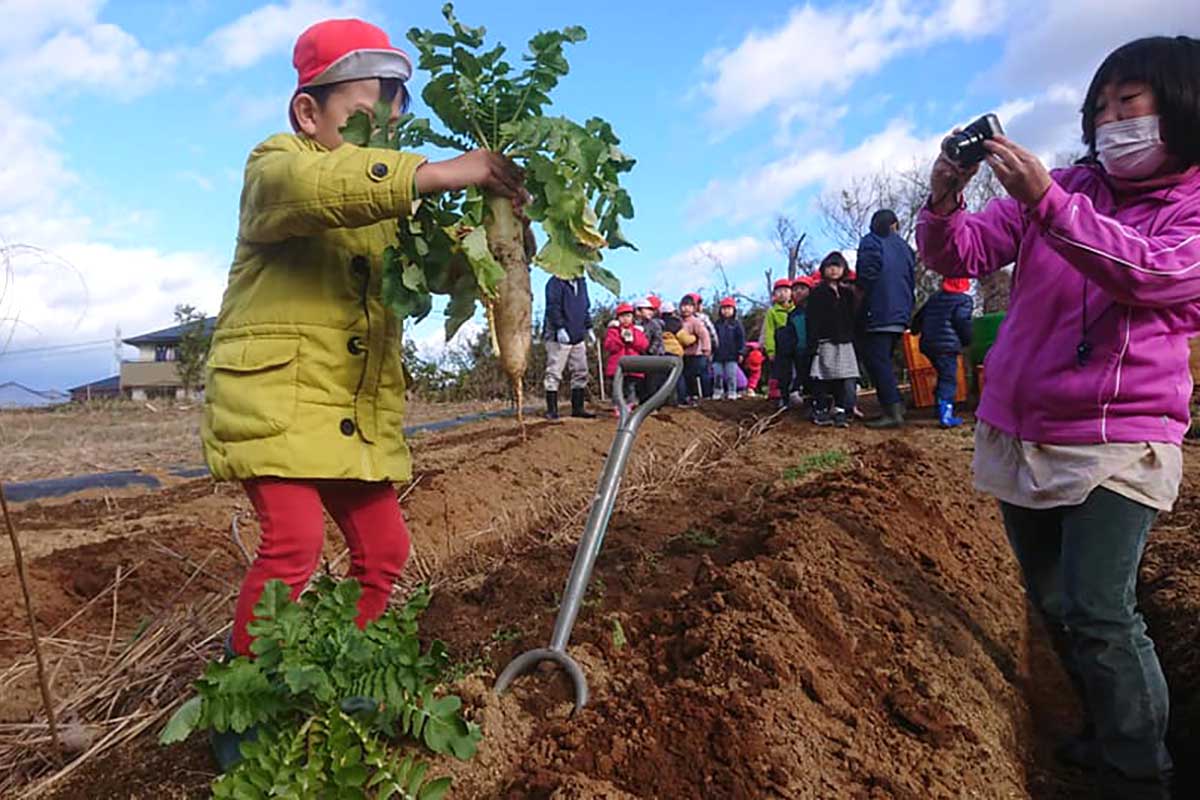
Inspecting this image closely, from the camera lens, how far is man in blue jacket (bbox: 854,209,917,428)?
8.26 m

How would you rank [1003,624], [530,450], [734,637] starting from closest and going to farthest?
[734,637]
[1003,624]
[530,450]

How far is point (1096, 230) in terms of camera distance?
6.43 ft

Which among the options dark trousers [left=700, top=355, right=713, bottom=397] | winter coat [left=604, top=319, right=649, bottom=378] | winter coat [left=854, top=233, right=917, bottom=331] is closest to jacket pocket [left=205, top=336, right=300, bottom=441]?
winter coat [left=854, top=233, right=917, bottom=331]

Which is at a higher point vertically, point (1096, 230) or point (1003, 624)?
point (1096, 230)

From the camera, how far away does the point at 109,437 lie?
533 inches

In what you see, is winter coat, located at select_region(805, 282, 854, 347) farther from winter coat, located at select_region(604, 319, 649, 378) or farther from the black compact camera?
the black compact camera

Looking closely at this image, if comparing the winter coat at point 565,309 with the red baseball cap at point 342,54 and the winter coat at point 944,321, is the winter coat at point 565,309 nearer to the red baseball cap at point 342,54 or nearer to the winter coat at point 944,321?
the winter coat at point 944,321

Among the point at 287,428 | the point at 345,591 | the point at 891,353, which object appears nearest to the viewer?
the point at 345,591

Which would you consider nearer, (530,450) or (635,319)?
(530,450)

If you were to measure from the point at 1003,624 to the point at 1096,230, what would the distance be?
1832 millimetres

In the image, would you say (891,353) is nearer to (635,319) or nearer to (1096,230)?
(635,319)

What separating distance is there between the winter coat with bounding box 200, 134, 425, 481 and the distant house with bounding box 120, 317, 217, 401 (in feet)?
139

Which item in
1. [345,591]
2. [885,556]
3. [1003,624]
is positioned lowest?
[1003,624]

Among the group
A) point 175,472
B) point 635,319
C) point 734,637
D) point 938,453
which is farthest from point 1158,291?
point 635,319
